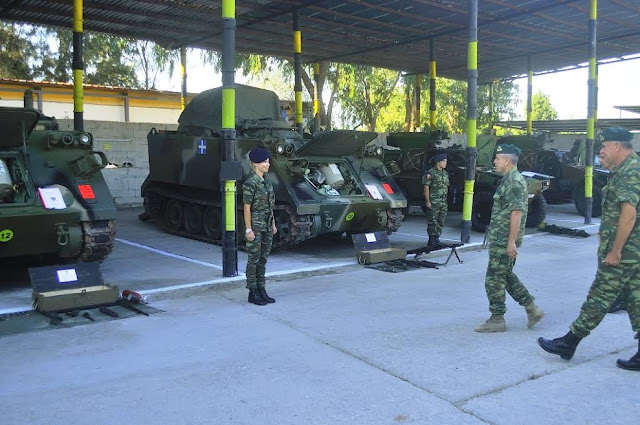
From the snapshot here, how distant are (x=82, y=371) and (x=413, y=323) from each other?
3.04 metres

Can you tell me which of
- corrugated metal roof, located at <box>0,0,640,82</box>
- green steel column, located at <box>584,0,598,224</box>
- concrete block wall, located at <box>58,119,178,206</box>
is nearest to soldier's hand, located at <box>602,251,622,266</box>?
green steel column, located at <box>584,0,598,224</box>

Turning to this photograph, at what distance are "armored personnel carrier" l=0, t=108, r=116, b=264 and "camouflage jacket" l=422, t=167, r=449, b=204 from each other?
540 centimetres

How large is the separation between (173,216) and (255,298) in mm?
6413

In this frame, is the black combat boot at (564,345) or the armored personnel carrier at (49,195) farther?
the armored personnel carrier at (49,195)

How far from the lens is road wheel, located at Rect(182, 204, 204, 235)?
1185 cm

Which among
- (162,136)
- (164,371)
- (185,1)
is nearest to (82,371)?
(164,371)

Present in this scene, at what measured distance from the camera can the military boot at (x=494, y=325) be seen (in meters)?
5.68

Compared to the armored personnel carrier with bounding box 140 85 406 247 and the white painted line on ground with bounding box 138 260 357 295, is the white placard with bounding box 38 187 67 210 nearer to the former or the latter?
the white painted line on ground with bounding box 138 260 357 295

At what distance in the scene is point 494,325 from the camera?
568cm

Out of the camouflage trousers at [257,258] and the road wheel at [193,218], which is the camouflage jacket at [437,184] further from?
the camouflage trousers at [257,258]

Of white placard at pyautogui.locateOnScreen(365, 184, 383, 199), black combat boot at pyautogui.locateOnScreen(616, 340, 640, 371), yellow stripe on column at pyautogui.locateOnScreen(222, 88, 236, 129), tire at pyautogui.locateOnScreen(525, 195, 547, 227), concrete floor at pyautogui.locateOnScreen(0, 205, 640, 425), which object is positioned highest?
yellow stripe on column at pyautogui.locateOnScreen(222, 88, 236, 129)

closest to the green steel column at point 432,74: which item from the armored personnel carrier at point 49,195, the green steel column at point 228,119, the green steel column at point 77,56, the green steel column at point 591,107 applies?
the green steel column at point 591,107

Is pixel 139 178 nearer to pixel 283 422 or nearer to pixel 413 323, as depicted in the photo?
pixel 413 323

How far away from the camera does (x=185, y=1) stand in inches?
551
